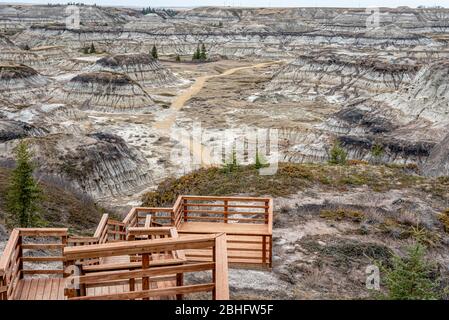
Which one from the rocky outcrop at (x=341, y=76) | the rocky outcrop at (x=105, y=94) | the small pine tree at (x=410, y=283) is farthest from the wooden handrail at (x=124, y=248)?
the rocky outcrop at (x=341, y=76)

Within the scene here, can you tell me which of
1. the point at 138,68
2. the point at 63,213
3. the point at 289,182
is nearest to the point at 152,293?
the point at 289,182

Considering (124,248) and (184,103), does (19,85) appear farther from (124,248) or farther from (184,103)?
(124,248)

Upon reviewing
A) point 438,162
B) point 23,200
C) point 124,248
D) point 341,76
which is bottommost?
point 438,162

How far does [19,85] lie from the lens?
275 feet

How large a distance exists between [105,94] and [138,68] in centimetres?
2217

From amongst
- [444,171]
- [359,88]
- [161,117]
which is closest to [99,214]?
[444,171]

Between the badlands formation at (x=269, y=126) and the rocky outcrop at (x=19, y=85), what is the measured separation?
23 cm

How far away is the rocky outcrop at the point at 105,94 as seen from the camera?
78000 mm

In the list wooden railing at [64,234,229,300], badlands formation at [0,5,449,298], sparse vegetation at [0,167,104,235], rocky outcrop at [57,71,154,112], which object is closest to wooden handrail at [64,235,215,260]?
wooden railing at [64,234,229,300]

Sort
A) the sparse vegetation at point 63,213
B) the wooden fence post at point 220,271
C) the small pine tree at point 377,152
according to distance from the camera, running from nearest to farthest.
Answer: the wooden fence post at point 220,271
the sparse vegetation at point 63,213
the small pine tree at point 377,152

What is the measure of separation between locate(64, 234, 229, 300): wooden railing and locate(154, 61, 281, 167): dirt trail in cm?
4369

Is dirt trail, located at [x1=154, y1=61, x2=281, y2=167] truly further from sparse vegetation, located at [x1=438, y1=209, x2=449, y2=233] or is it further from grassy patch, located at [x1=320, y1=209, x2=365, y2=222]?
sparse vegetation, located at [x1=438, y1=209, x2=449, y2=233]

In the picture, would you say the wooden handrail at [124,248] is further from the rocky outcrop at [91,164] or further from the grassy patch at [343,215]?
the rocky outcrop at [91,164]

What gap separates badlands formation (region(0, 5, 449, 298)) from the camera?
707 inches
